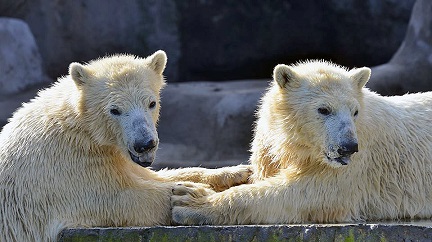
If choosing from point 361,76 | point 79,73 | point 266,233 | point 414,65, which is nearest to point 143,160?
point 79,73

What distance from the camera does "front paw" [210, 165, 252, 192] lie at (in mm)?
6988

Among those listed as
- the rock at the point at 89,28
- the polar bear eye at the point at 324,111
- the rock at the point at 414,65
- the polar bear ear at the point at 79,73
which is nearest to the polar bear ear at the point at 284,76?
the polar bear eye at the point at 324,111

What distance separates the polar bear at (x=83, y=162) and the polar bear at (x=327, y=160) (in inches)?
15.5

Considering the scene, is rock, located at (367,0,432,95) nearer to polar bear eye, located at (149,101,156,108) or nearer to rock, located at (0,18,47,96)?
rock, located at (0,18,47,96)

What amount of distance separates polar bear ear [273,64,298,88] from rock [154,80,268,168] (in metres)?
6.09

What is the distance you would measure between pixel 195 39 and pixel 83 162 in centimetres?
887

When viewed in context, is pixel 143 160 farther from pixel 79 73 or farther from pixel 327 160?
pixel 327 160

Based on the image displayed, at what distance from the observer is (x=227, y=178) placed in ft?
22.9

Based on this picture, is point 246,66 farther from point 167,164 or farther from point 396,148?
point 396,148

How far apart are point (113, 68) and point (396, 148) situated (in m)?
2.11

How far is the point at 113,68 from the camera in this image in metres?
6.56

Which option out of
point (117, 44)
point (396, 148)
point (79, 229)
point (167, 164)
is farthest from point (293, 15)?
point (79, 229)

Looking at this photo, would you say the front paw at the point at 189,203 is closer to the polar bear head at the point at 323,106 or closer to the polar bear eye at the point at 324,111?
the polar bear head at the point at 323,106

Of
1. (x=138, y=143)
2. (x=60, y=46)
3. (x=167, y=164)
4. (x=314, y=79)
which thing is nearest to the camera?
(x=138, y=143)
